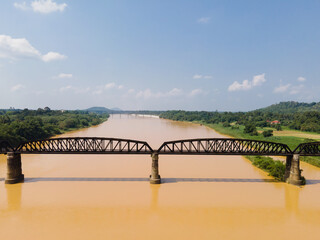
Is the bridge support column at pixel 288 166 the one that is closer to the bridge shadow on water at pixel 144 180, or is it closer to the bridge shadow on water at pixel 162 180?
the bridge shadow on water at pixel 162 180

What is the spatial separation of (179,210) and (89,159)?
28.7 meters

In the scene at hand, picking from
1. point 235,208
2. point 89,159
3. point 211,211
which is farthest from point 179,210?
point 89,159

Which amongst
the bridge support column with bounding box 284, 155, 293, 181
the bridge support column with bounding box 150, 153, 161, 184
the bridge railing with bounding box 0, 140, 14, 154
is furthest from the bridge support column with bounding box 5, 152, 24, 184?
the bridge support column with bounding box 284, 155, 293, 181

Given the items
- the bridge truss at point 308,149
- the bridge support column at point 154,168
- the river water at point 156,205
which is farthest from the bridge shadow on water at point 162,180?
the bridge truss at point 308,149

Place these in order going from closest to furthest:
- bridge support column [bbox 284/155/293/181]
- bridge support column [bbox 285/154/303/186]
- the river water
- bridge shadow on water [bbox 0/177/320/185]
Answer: the river water < bridge support column [bbox 285/154/303/186] < bridge support column [bbox 284/155/293/181] < bridge shadow on water [bbox 0/177/320/185]

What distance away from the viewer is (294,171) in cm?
3011

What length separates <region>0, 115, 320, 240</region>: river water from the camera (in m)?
19.1

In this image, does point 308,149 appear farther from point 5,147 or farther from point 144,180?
point 5,147

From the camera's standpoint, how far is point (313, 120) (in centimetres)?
10188

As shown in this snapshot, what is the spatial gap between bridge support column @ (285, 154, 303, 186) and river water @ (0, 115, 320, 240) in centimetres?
107

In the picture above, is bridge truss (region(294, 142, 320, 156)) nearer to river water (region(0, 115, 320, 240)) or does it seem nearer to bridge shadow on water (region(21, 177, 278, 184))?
river water (region(0, 115, 320, 240))

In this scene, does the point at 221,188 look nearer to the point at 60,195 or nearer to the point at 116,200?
the point at 116,200

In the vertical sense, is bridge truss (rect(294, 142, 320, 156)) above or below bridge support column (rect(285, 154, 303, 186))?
above

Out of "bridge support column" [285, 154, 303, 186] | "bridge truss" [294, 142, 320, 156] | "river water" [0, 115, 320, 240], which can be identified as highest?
"bridge truss" [294, 142, 320, 156]
